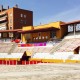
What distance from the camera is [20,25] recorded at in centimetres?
9050

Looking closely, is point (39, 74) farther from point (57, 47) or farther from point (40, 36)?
point (40, 36)

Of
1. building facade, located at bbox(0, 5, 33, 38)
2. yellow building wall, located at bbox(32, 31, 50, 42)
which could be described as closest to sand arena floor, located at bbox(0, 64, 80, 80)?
yellow building wall, located at bbox(32, 31, 50, 42)

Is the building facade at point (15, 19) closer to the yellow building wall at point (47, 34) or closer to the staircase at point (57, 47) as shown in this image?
the yellow building wall at point (47, 34)

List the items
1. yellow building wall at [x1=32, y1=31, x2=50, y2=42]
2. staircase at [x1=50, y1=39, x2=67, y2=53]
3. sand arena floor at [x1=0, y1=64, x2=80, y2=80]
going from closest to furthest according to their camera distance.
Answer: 1. sand arena floor at [x1=0, y1=64, x2=80, y2=80]
2. staircase at [x1=50, y1=39, x2=67, y2=53]
3. yellow building wall at [x1=32, y1=31, x2=50, y2=42]

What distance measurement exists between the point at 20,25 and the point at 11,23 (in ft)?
12.0

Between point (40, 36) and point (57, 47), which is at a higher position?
point (40, 36)

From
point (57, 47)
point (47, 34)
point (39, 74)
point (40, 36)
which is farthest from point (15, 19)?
point (39, 74)

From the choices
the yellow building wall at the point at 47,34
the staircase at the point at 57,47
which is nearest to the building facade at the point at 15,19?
the yellow building wall at the point at 47,34

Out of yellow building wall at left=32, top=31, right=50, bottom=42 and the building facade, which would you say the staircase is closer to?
yellow building wall at left=32, top=31, right=50, bottom=42

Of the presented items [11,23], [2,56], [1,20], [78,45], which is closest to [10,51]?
[2,56]

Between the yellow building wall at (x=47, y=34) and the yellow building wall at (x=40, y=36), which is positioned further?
the yellow building wall at (x=40, y=36)

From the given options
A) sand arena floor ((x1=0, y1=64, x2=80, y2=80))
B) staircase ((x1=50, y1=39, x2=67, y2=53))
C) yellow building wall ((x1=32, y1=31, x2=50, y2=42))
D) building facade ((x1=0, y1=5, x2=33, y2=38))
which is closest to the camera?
sand arena floor ((x1=0, y1=64, x2=80, y2=80))

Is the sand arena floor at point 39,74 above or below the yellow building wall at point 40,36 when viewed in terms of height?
below

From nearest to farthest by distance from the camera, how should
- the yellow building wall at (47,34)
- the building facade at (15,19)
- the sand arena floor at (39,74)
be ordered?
the sand arena floor at (39,74) → the yellow building wall at (47,34) → the building facade at (15,19)
